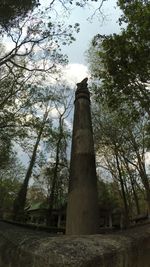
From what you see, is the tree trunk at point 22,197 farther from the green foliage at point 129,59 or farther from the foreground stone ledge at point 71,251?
the foreground stone ledge at point 71,251

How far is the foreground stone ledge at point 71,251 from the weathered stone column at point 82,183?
2409mm

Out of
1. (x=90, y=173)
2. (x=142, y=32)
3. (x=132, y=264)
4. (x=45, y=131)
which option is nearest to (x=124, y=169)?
(x=45, y=131)

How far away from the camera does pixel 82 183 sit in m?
7.13

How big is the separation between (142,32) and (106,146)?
19.2 metres

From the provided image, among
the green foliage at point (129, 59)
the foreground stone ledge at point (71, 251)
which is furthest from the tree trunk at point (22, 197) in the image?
the foreground stone ledge at point (71, 251)

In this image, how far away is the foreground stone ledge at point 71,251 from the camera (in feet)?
10.1

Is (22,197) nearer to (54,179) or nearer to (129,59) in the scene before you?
(54,179)

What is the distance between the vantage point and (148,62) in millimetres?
13883

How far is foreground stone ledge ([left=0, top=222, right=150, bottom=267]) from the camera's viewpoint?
3.08 meters

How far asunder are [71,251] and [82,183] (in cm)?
401

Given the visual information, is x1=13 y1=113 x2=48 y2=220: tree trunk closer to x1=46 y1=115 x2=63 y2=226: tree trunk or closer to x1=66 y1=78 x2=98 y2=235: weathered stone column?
x1=46 y1=115 x2=63 y2=226: tree trunk

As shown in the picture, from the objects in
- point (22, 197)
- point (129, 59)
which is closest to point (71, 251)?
point (129, 59)

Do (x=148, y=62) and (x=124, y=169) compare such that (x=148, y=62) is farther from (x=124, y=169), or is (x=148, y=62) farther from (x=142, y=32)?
(x=124, y=169)

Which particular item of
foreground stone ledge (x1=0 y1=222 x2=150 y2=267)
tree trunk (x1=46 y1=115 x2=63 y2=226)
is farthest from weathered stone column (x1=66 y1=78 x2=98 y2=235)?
tree trunk (x1=46 y1=115 x2=63 y2=226)
